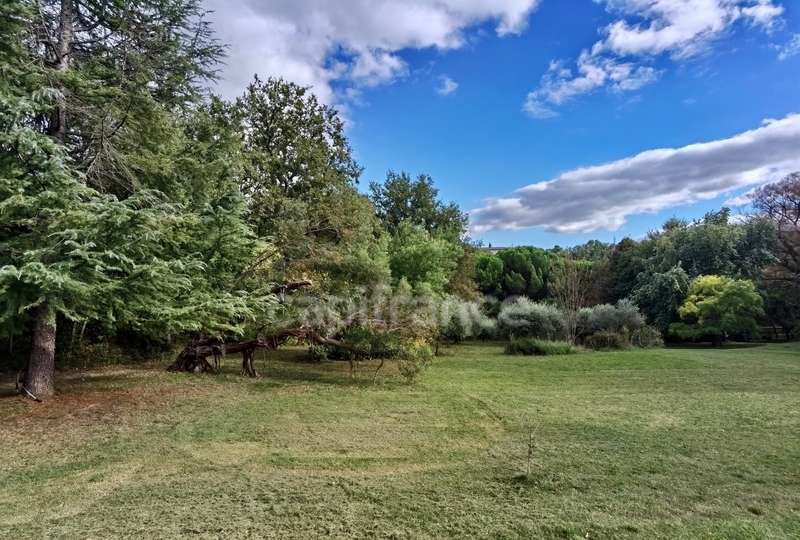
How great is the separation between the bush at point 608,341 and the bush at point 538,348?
1.30 meters

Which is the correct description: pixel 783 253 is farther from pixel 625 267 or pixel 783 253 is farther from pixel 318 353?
pixel 318 353

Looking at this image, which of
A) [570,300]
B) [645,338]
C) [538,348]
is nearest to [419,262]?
[538,348]

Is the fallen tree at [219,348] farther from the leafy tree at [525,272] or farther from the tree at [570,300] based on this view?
the leafy tree at [525,272]

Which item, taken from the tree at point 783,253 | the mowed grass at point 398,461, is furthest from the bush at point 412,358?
the tree at point 783,253

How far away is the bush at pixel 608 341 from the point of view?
17.0 meters

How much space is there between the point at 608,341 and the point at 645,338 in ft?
7.14

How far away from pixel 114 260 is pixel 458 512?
5629mm

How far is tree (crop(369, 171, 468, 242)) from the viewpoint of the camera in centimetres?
2927

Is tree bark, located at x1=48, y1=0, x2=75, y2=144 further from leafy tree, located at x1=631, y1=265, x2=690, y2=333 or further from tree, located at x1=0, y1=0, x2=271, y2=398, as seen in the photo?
leafy tree, located at x1=631, y1=265, x2=690, y2=333

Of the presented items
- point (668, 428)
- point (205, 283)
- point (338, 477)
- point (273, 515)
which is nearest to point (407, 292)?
point (205, 283)

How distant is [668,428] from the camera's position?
224 inches

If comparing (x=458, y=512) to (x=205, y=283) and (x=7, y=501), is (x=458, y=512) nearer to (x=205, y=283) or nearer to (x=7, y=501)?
(x=7, y=501)

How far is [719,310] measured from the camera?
60.6ft

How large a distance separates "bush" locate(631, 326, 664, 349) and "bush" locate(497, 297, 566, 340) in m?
2.87
